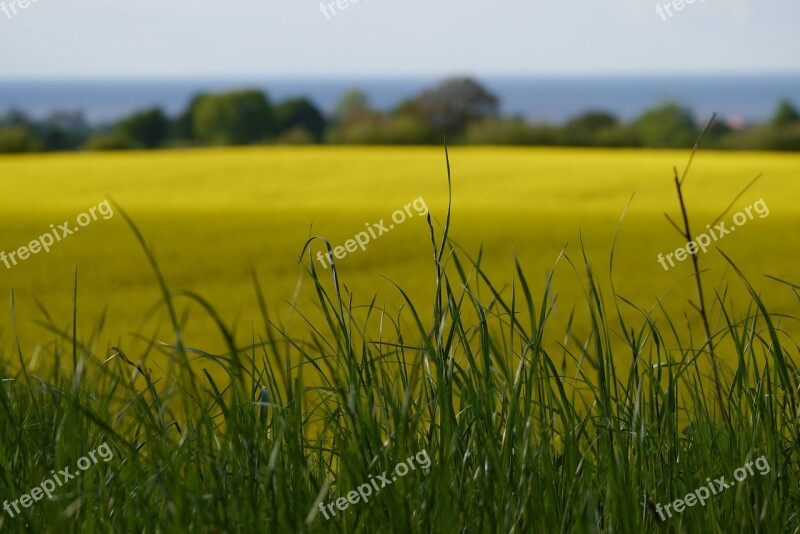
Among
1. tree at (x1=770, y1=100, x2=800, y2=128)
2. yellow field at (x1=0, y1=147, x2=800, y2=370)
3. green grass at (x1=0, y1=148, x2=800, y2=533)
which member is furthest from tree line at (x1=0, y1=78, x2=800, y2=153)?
green grass at (x1=0, y1=148, x2=800, y2=533)

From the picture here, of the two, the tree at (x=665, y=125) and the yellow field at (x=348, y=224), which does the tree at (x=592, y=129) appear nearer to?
the tree at (x=665, y=125)

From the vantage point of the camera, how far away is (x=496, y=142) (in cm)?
1173

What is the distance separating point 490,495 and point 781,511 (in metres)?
0.37

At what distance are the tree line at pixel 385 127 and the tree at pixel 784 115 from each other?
1cm

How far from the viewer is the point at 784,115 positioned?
11.0 meters

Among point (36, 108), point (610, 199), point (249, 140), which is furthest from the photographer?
point (249, 140)

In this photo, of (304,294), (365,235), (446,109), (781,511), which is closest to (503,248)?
(365,235)

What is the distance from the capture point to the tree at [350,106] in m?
12.6

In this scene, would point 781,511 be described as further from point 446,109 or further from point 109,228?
point 446,109

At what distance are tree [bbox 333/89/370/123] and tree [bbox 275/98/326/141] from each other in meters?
0.41

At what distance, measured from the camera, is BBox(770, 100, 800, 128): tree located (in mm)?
10742

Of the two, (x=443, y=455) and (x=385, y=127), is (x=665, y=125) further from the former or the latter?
(x=443, y=455)

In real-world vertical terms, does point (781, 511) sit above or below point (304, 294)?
above

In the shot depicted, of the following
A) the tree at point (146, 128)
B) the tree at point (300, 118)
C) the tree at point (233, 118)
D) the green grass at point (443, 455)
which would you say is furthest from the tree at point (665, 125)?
the green grass at point (443, 455)
